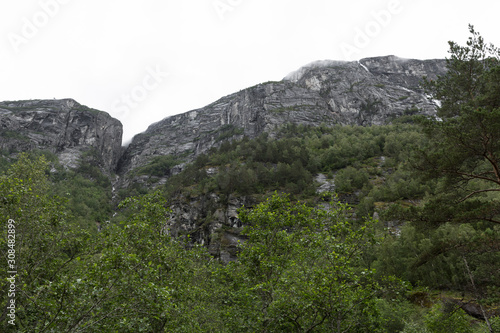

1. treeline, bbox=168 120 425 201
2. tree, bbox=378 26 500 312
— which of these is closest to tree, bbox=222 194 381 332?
tree, bbox=378 26 500 312

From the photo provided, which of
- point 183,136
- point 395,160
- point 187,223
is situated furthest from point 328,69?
point 187,223

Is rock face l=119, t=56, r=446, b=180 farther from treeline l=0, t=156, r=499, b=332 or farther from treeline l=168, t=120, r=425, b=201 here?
treeline l=0, t=156, r=499, b=332

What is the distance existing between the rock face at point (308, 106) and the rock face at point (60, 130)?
20.7m

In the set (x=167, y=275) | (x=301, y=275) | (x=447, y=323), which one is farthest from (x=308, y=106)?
(x=167, y=275)

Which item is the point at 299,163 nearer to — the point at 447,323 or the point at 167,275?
the point at 447,323

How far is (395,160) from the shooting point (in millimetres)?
85375

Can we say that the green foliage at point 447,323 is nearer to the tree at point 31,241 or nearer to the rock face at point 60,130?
the tree at point 31,241

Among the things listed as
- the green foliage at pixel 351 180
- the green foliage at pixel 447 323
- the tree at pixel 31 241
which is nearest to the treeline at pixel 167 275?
the tree at pixel 31 241

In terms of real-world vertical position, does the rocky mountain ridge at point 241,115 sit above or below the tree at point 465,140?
above

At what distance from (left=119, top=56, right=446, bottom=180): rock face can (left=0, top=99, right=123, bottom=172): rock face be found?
20721 mm

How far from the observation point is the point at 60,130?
525 feet

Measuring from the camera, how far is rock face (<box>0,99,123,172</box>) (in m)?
142

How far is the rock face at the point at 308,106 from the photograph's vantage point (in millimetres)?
153625

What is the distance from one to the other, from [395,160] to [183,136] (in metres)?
138
